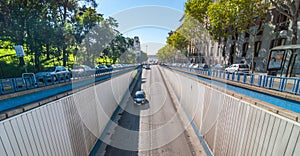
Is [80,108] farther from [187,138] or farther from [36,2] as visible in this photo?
[36,2]

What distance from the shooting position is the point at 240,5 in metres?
15.6

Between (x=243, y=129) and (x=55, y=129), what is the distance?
6.23m

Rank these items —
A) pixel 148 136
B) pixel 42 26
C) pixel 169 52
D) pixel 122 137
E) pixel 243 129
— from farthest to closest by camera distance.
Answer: pixel 169 52
pixel 42 26
pixel 148 136
pixel 122 137
pixel 243 129

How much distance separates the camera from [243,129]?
410 centimetres

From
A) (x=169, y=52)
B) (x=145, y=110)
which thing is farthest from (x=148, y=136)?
(x=169, y=52)

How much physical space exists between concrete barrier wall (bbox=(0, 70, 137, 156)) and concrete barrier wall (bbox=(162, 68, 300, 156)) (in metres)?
6.08

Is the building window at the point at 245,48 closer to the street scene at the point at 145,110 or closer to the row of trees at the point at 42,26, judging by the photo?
the street scene at the point at 145,110

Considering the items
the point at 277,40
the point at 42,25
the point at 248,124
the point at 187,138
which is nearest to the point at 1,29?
the point at 42,25

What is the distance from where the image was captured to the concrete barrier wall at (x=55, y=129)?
2.95 m

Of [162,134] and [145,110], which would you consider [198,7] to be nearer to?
[145,110]

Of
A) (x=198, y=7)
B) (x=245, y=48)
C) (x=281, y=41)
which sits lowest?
(x=245, y=48)

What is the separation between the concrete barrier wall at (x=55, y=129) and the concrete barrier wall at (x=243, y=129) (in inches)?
239

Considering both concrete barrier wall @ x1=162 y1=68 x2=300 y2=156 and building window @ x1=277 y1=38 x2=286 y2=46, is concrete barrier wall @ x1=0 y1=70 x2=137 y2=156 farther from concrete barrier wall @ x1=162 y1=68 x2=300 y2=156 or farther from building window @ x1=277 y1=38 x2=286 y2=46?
building window @ x1=277 y1=38 x2=286 y2=46

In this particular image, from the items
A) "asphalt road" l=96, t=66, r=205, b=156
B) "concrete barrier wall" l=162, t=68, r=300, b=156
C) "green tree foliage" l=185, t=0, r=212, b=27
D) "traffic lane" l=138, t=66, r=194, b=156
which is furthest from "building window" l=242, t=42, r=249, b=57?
"concrete barrier wall" l=162, t=68, r=300, b=156
